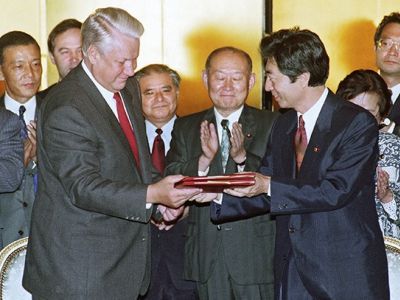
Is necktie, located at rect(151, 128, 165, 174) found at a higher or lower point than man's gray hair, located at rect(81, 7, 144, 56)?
lower

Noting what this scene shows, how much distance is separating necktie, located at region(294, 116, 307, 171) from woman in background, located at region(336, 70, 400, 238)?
78 centimetres

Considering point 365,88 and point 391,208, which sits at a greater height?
point 365,88

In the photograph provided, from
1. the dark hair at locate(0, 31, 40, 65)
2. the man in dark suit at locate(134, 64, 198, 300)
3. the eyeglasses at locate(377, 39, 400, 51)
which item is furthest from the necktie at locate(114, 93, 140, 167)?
the eyeglasses at locate(377, 39, 400, 51)

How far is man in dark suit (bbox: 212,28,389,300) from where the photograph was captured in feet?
11.5

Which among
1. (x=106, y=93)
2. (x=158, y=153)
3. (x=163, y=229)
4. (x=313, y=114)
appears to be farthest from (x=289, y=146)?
(x=158, y=153)

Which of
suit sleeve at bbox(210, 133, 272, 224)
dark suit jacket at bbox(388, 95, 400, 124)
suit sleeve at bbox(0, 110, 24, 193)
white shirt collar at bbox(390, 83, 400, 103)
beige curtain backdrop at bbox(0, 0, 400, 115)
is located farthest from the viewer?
beige curtain backdrop at bbox(0, 0, 400, 115)

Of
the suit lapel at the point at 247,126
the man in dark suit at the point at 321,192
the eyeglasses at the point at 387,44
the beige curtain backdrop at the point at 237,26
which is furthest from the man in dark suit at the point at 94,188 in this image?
the beige curtain backdrop at the point at 237,26

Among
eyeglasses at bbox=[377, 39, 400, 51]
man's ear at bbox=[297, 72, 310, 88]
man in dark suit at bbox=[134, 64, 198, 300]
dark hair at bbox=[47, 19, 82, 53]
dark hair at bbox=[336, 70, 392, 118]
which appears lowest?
man in dark suit at bbox=[134, 64, 198, 300]

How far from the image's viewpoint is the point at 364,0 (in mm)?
6875

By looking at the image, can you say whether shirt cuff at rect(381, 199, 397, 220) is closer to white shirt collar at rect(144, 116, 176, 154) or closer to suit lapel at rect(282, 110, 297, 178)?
suit lapel at rect(282, 110, 297, 178)

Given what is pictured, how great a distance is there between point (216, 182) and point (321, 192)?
1.48ft

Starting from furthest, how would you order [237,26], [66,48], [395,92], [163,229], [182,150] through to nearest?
[237,26]
[395,92]
[66,48]
[163,229]
[182,150]

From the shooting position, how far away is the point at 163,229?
469 cm

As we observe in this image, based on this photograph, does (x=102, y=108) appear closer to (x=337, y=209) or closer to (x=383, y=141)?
(x=337, y=209)
